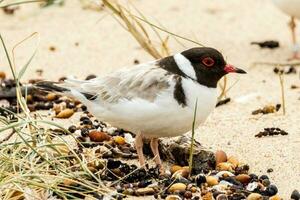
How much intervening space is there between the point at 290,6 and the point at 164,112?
11.1ft

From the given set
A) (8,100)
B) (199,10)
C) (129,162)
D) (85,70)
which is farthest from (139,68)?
(199,10)

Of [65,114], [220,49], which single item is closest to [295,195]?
[65,114]

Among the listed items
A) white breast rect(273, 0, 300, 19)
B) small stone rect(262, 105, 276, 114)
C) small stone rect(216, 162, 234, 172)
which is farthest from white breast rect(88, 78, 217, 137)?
white breast rect(273, 0, 300, 19)

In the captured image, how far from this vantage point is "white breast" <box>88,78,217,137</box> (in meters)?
4.46

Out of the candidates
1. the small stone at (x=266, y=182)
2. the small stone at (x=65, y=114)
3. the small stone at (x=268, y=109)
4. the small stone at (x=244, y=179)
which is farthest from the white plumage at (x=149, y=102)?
the small stone at (x=268, y=109)

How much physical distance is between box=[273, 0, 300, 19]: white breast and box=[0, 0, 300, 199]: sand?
1.32 ft

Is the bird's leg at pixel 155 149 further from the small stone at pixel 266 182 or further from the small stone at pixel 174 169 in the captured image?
the small stone at pixel 266 182

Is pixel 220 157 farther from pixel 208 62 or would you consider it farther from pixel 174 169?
pixel 208 62

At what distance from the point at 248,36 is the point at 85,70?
1912mm

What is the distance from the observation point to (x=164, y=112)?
4.45 m

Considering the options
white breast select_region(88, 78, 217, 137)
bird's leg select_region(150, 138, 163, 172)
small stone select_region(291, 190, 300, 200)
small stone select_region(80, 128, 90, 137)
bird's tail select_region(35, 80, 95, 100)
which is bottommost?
small stone select_region(291, 190, 300, 200)

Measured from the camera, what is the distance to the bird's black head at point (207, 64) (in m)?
4.66

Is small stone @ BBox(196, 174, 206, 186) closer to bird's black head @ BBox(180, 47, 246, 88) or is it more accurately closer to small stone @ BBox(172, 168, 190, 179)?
small stone @ BBox(172, 168, 190, 179)

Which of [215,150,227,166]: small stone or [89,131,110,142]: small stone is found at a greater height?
[89,131,110,142]: small stone
